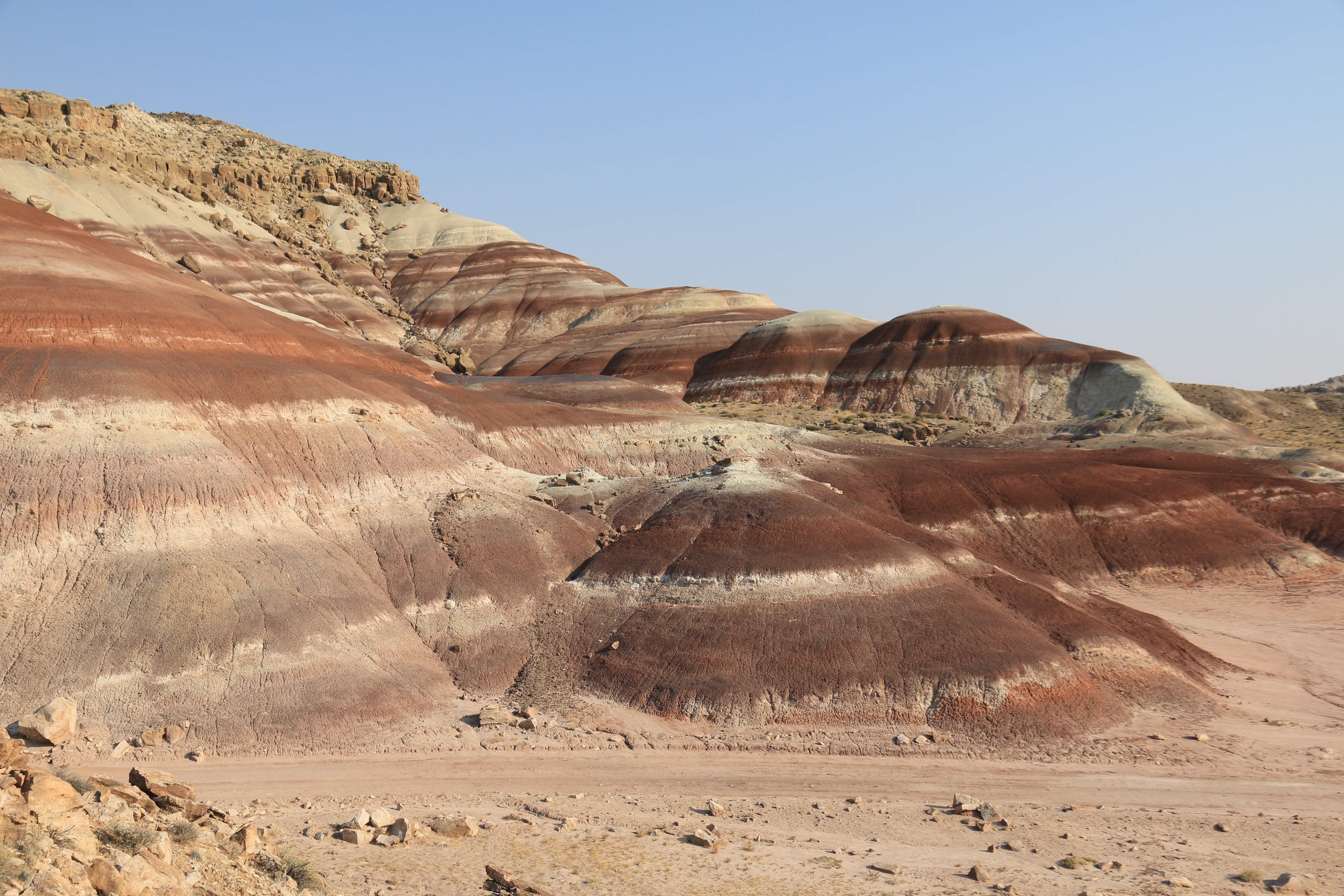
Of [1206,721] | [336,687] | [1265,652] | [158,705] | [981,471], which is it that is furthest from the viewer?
[981,471]

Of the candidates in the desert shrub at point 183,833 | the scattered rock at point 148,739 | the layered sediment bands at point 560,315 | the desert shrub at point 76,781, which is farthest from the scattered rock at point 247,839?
the layered sediment bands at point 560,315

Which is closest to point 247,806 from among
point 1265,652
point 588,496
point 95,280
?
point 588,496

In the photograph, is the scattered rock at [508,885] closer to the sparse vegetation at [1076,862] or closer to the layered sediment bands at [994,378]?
the sparse vegetation at [1076,862]

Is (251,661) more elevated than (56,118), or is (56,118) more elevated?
(56,118)

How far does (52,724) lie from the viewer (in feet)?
68.7

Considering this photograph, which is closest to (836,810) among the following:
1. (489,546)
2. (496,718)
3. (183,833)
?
(496,718)

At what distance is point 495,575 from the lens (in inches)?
1182

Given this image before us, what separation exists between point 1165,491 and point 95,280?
1985 inches

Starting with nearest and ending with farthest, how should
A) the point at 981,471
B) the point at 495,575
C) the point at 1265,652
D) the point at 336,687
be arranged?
the point at 336,687
the point at 495,575
the point at 1265,652
the point at 981,471

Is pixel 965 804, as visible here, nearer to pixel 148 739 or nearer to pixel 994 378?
pixel 148 739

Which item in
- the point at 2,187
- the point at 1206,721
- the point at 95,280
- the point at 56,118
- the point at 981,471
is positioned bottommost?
the point at 1206,721

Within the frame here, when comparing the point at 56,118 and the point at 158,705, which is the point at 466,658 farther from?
the point at 56,118

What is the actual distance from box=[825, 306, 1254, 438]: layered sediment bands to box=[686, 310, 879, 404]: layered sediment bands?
1.67m

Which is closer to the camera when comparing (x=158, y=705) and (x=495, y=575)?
(x=158, y=705)
